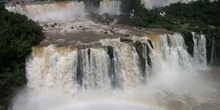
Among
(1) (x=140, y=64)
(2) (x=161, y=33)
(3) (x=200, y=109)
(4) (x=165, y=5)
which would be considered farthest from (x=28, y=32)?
(4) (x=165, y=5)

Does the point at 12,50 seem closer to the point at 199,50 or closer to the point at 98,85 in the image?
the point at 98,85

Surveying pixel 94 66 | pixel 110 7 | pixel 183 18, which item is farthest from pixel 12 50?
pixel 183 18

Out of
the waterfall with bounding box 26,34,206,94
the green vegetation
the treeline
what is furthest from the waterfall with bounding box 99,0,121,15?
the green vegetation

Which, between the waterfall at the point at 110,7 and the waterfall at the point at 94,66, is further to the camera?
the waterfall at the point at 110,7

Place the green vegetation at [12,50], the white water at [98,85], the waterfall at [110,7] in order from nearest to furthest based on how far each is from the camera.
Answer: the green vegetation at [12,50] < the white water at [98,85] < the waterfall at [110,7]

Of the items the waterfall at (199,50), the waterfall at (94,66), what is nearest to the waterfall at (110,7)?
the waterfall at (199,50)

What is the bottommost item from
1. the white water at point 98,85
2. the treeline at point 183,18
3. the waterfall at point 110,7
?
the white water at point 98,85

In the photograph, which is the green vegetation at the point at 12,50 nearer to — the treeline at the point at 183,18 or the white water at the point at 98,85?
the white water at the point at 98,85
